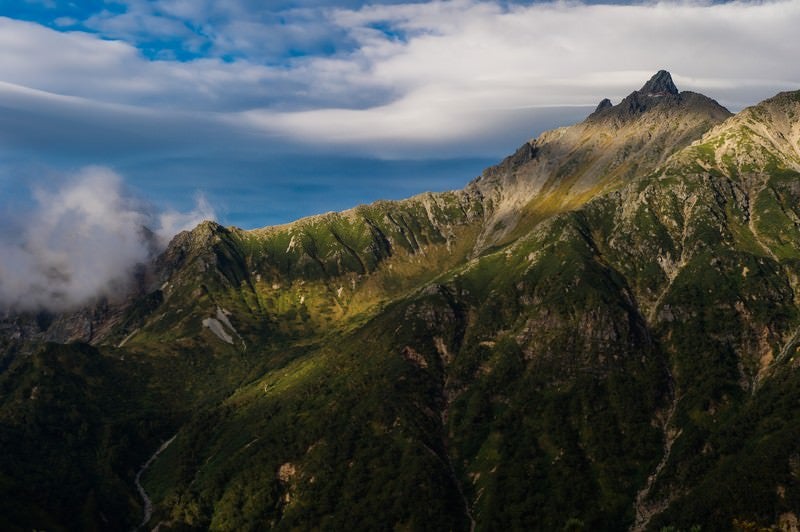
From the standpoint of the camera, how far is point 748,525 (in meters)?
172

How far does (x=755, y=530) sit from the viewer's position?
194875 millimetres

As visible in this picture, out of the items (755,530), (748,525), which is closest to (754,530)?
(755,530)

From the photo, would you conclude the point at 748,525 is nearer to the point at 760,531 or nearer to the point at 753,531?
the point at 760,531

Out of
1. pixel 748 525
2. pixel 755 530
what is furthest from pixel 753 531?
pixel 748 525

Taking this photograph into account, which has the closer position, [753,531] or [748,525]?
[748,525]

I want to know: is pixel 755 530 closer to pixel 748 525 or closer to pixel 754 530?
pixel 754 530

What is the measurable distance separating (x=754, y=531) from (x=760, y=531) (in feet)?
109

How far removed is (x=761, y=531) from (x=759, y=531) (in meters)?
3.19

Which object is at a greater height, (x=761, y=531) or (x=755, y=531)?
(x=761, y=531)

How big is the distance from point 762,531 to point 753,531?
93.3 feet

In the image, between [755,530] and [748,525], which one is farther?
[755,530]

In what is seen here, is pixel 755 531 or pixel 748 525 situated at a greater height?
pixel 748 525

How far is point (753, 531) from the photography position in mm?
193500

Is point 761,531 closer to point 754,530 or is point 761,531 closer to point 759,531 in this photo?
point 759,531
